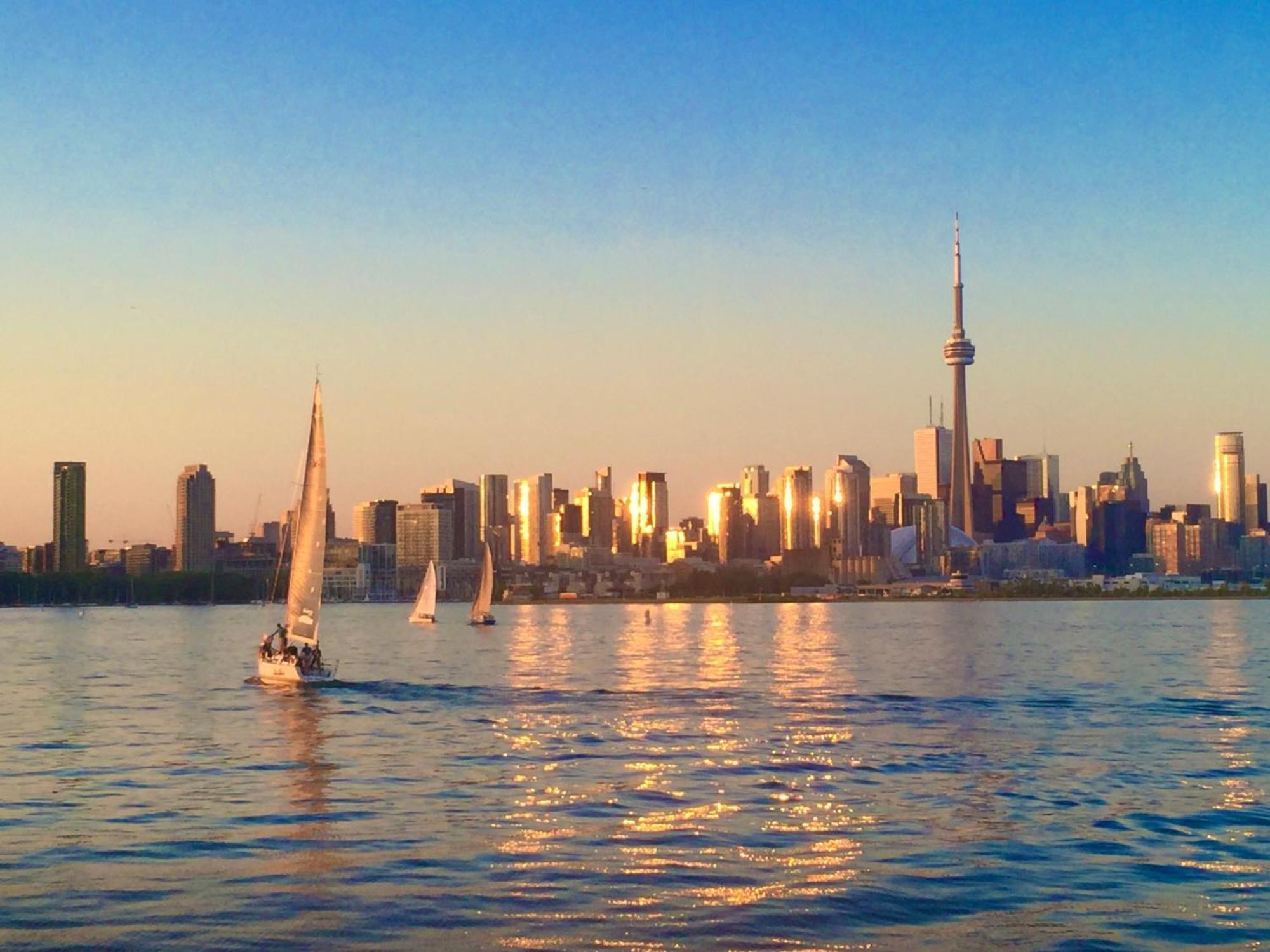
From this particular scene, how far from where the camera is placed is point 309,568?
7394 centimetres

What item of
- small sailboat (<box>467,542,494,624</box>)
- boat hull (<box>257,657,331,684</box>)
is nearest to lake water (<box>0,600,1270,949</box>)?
boat hull (<box>257,657,331,684</box>)

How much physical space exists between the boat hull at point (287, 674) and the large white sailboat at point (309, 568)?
30mm

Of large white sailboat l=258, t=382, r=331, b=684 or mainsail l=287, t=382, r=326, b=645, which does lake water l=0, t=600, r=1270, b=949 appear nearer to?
large white sailboat l=258, t=382, r=331, b=684

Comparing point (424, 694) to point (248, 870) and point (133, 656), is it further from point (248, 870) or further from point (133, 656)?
point (133, 656)

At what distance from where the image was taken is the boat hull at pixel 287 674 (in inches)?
2943

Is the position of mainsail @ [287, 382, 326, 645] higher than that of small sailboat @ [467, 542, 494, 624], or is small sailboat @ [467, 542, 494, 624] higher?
mainsail @ [287, 382, 326, 645]

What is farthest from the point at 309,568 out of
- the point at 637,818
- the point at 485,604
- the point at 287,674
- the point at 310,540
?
the point at 485,604

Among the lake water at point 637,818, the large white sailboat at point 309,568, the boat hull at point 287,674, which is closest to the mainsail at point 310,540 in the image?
the large white sailboat at point 309,568

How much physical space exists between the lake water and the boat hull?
1.79 metres

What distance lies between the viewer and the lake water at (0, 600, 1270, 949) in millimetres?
Answer: 24266

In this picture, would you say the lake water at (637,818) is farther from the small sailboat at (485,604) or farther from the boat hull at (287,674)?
the small sailboat at (485,604)

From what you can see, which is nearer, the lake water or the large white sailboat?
the lake water

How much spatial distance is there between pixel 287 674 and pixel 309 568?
215 inches

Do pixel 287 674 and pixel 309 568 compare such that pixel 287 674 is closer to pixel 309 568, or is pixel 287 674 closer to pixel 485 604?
pixel 309 568
